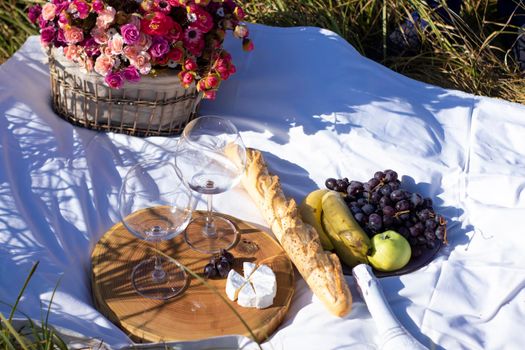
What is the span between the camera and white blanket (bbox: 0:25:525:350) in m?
2.13

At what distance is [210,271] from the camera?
2.20 meters

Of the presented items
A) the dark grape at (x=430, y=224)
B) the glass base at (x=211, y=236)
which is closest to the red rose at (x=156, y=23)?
the glass base at (x=211, y=236)

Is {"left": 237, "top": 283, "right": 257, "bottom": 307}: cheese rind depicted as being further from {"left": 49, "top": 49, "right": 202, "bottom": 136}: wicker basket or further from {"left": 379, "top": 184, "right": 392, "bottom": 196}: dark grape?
{"left": 49, "top": 49, "right": 202, "bottom": 136}: wicker basket

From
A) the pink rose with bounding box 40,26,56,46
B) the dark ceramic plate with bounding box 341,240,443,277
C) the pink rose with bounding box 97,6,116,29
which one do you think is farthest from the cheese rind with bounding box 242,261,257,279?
the pink rose with bounding box 40,26,56,46

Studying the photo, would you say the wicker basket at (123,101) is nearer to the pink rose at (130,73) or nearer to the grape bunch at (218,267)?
the pink rose at (130,73)

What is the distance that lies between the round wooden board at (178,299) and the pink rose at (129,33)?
27.7 inches

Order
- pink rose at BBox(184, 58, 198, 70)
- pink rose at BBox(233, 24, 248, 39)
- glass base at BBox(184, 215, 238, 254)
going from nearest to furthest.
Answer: glass base at BBox(184, 215, 238, 254)
pink rose at BBox(184, 58, 198, 70)
pink rose at BBox(233, 24, 248, 39)

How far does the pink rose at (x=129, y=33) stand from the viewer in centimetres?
254

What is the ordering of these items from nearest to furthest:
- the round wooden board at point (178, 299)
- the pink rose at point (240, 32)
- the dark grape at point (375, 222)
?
the round wooden board at point (178, 299) → the dark grape at point (375, 222) → the pink rose at point (240, 32)

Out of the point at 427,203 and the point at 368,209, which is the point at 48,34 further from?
the point at 427,203

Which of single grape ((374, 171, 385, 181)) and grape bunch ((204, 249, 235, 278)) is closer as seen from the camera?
grape bunch ((204, 249, 235, 278))

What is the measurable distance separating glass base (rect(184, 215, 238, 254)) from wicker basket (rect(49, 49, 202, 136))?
2.00 feet

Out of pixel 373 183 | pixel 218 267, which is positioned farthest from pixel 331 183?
pixel 218 267

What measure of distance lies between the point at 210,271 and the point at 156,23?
1.00m
